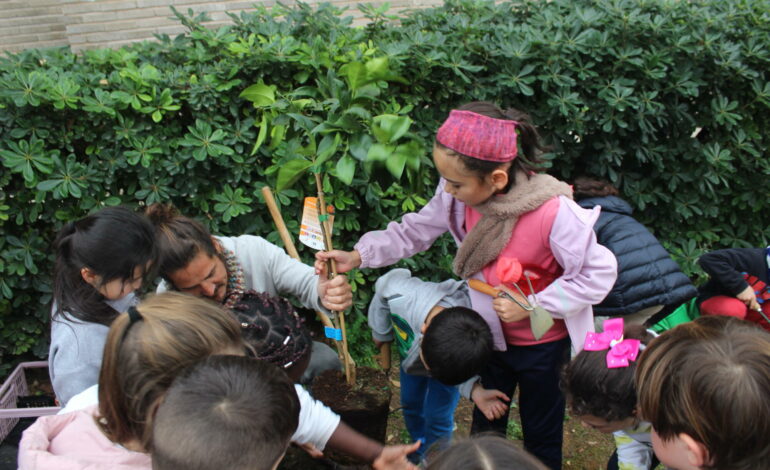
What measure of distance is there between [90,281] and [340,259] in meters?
0.87

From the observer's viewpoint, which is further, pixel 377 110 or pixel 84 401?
pixel 377 110

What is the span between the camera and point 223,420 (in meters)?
1.23

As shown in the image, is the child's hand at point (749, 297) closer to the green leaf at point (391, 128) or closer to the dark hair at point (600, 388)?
the dark hair at point (600, 388)

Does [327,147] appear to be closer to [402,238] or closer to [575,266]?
[402,238]

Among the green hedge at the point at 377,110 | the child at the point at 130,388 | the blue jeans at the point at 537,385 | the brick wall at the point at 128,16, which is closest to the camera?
the child at the point at 130,388

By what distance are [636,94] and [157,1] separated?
544 cm

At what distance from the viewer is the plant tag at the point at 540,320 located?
6.89ft

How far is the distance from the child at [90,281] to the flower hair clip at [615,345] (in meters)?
1.47

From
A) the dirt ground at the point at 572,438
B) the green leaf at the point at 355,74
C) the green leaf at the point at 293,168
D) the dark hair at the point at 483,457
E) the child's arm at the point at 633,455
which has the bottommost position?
the dirt ground at the point at 572,438

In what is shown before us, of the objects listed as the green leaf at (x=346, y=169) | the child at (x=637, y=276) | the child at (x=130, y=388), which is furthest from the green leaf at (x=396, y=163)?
the child at (x=637, y=276)

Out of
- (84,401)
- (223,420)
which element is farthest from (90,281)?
(223,420)

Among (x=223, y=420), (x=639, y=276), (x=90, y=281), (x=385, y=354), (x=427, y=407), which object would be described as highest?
(x=223, y=420)

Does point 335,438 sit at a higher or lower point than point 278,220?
lower

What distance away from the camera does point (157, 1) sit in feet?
21.8
